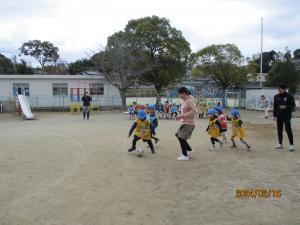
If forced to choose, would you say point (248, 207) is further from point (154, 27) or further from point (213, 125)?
point (154, 27)

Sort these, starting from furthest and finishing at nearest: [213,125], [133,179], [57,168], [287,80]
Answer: [287,80] → [213,125] → [57,168] → [133,179]

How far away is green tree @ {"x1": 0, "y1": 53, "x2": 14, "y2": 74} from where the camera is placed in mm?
→ 49247

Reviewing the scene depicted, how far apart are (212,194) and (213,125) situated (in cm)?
398

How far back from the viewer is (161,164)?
24.1ft

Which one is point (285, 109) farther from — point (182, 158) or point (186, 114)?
point (182, 158)

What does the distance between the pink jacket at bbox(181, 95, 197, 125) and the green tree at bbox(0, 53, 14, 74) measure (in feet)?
154

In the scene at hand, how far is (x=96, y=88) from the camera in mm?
30828

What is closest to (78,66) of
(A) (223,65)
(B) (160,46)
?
(B) (160,46)

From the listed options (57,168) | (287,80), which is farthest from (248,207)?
(287,80)

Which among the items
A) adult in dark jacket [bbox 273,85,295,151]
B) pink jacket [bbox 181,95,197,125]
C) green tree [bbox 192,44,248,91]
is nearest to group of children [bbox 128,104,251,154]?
adult in dark jacket [bbox 273,85,295,151]

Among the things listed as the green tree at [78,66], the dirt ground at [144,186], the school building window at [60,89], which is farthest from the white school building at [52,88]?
the dirt ground at [144,186]

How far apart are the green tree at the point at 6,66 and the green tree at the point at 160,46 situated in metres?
26.7

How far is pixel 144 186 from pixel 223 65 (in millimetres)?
30163
